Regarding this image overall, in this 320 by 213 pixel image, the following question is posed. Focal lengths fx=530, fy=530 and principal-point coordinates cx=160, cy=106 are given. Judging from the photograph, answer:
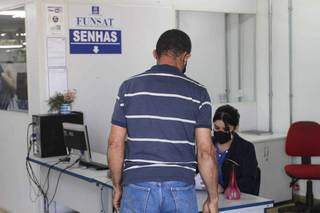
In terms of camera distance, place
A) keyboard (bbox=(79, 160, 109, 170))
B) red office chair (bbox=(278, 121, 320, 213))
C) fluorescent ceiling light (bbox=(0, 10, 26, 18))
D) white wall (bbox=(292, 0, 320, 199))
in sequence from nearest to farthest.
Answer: keyboard (bbox=(79, 160, 109, 170)) < fluorescent ceiling light (bbox=(0, 10, 26, 18)) < red office chair (bbox=(278, 121, 320, 213)) < white wall (bbox=(292, 0, 320, 199))

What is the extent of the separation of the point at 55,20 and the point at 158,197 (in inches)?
119

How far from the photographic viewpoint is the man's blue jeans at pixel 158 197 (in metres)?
2.42

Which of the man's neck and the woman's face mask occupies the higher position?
the man's neck

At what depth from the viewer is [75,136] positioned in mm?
4359

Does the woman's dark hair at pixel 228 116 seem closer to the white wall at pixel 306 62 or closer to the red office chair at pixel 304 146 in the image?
the red office chair at pixel 304 146

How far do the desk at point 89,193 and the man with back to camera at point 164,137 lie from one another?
0.64m

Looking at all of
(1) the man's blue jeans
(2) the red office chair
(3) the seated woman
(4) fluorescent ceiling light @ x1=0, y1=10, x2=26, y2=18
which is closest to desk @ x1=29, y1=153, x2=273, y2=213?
(3) the seated woman

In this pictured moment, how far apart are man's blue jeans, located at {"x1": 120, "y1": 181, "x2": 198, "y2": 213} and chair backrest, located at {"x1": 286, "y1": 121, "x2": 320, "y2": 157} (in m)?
3.34

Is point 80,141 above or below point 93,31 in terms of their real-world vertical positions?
below

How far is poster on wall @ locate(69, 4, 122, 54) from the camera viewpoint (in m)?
5.14

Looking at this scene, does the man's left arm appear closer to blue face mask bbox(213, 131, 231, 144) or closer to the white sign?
blue face mask bbox(213, 131, 231, 144)

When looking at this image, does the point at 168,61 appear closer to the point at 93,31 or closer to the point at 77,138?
the point at 77,138

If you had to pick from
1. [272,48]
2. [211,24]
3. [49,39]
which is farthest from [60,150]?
[272,48]

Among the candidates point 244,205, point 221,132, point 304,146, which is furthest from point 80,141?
point 304,146
